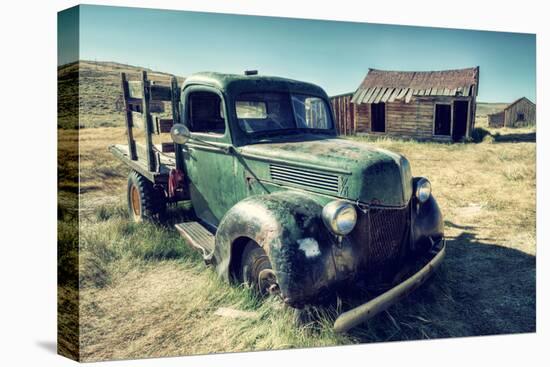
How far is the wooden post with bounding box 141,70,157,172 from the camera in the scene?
4293 mm

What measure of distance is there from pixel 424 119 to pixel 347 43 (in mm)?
8302

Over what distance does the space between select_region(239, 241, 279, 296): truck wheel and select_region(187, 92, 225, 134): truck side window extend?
56.5 inches

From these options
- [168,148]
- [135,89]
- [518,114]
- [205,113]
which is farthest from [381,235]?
[518,114]

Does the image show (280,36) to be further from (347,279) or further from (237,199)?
(347,279)

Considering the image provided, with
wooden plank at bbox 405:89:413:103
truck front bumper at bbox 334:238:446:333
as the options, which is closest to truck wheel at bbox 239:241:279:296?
truck front bumper at bbox 334:238:446:333

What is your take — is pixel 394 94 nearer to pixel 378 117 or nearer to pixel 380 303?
pixel 378 117

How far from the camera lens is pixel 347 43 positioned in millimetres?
4422

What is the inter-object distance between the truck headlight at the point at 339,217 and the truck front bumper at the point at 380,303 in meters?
0.47

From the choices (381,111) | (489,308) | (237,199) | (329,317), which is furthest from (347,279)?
(381,111)

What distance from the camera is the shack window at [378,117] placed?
12.8m

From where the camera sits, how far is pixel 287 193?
3.28 m

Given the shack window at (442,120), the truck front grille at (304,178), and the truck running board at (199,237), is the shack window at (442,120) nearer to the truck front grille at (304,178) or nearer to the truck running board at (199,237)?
the truck running board at (199,237)

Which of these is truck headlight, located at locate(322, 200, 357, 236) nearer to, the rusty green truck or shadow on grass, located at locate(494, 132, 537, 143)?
the rusty green truck

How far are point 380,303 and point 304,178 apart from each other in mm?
1022
